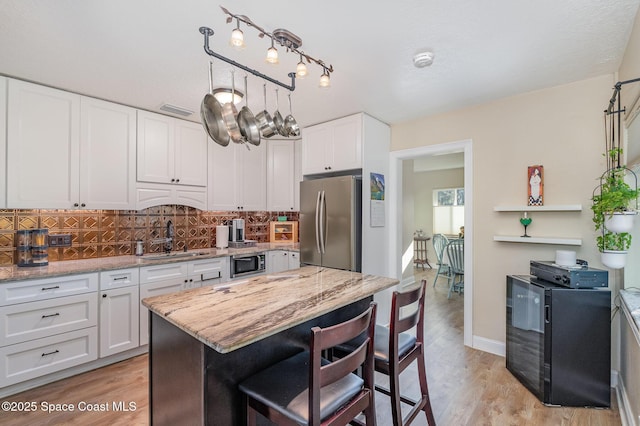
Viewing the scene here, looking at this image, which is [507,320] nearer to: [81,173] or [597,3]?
[597,3]

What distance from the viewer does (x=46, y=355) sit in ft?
7.57

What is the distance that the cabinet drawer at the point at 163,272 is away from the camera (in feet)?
9.16

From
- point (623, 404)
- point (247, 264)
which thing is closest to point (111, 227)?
point (247, 264)

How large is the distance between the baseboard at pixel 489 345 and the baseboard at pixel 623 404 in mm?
740

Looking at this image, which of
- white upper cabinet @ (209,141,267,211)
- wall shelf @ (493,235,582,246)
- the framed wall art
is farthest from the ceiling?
wall shelf @ (493,235,582,246)

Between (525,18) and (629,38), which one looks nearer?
(525,18)

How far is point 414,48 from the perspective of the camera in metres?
2.00

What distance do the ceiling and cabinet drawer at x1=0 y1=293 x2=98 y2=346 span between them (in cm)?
181

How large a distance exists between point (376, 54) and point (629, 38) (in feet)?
Answer: 5.15

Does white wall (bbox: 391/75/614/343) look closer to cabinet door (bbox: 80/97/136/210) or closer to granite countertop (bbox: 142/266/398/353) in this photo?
granite countertop (bbox: 142/266/398/353)

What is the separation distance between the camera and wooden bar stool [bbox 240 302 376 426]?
108cm

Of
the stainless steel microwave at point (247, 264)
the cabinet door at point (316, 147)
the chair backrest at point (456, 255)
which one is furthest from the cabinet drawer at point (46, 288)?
the chair backrest at point (456, 255)

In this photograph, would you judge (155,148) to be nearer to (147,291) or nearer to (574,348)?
(147,291)

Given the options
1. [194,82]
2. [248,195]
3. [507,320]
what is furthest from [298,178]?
[507,320]
